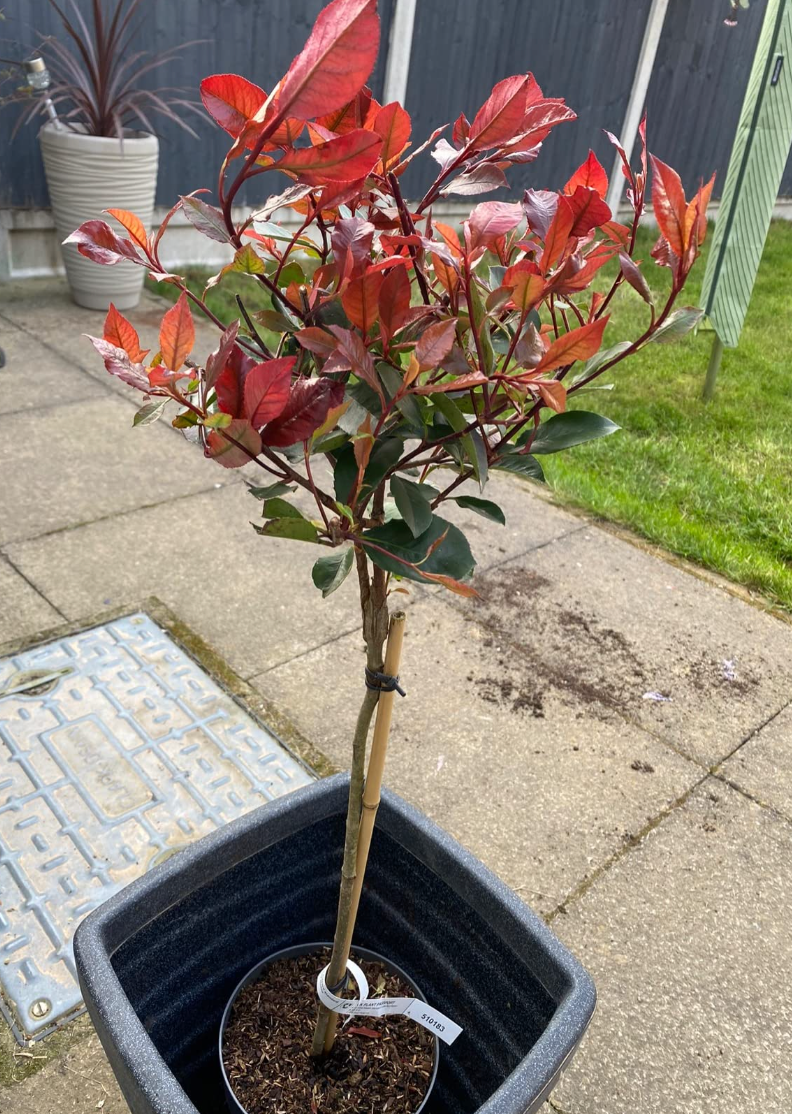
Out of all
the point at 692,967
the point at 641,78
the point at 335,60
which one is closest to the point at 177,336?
the point at 335,60

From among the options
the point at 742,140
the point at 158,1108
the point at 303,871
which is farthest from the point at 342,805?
the point at 742,140

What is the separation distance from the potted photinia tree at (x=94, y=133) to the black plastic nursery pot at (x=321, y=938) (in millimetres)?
4361

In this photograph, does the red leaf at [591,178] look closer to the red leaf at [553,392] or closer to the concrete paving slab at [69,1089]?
the red leaf at [553,392]

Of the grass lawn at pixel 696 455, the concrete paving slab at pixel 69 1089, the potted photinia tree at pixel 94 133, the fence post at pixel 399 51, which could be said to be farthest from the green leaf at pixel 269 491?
the fence post at pixel 399 51

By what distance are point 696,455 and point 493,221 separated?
3938mm

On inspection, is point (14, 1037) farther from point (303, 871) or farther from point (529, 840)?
point (529, 840)

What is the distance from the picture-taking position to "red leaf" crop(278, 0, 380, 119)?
71 centimetres

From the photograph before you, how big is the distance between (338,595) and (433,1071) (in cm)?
187

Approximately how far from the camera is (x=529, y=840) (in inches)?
90.1

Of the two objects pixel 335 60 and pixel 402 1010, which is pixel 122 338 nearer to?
pixel 335 60

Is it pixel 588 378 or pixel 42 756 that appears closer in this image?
pixel 588 378

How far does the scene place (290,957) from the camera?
161 centimetres

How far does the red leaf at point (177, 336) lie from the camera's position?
101cm

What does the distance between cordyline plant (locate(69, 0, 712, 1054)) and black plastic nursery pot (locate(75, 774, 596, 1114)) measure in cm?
57
